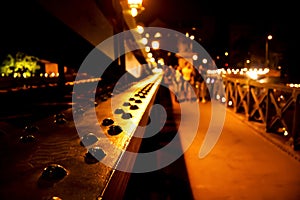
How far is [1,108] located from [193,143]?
4.57 m

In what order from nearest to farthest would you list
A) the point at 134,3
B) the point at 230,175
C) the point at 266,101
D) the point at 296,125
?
the point at 230,175 < the point at 296,125 < the point at 266,101 < the point at 134,3

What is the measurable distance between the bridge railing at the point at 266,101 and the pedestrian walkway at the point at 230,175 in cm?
41

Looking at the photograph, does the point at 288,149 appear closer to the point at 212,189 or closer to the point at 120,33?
the point at 212,189

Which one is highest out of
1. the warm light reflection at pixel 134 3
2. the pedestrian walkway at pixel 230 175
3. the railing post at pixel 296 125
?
the warm light reflection at pixel 134 3

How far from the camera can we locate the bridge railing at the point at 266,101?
554cm

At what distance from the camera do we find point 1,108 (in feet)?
11.8

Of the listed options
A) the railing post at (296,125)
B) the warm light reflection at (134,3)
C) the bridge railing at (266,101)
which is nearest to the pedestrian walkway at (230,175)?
the railing post at (296,125)

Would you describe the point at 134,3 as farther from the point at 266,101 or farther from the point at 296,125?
the point at 296,125

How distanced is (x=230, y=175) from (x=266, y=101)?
3.21 m

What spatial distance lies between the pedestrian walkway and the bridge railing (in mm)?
412

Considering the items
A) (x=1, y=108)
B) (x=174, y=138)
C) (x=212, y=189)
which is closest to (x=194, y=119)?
(x=174, y=138)

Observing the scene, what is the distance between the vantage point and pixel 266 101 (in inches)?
282

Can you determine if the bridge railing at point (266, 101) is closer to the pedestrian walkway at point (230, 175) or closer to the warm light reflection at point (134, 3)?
the pedestrian walkway at point (230, 175)

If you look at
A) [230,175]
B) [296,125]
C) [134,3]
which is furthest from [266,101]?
[134,3]
